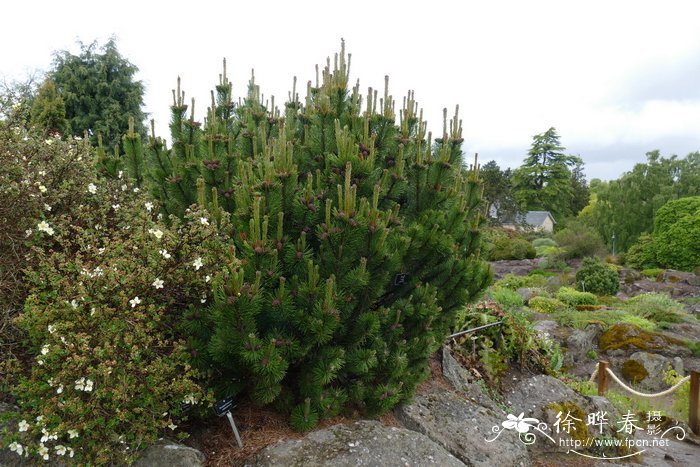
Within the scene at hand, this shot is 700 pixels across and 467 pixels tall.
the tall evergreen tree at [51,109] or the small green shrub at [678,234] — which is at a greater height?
the tall evergreen tree at [51,109]

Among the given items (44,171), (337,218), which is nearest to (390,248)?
(337,218)

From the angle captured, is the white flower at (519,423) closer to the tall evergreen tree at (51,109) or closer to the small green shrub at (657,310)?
the small green shrub at (657,310)

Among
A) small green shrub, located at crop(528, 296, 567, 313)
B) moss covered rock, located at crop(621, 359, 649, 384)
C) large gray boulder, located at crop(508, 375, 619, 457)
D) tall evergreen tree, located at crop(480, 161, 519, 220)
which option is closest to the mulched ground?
large gray boulder, located at crop(508, 375, 619, 457)

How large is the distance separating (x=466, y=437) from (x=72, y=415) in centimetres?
353

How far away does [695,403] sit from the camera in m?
8.28

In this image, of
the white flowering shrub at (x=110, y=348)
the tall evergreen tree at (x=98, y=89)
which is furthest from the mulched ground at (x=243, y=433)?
the tall evergreen tree at (x=98, y=89)

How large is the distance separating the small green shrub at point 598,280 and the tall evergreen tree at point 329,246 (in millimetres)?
15919

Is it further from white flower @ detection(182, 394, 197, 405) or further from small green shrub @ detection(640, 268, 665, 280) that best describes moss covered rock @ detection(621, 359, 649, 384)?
small green shrub @ detection(640, 268, 665, 280)

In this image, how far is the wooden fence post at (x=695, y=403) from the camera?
8.26 metres

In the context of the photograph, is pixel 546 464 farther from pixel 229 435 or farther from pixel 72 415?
pixel 72 415

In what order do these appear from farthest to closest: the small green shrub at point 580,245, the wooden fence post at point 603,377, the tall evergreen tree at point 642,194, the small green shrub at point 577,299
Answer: the tall evergreen tree at point 642,194 → the small green shrub at point 580,245 → the small green shrub at point 577,299 → the wooden fence post at point 603,377

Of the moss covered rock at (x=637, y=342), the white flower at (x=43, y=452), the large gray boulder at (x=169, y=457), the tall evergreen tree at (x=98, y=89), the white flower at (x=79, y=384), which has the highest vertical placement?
the tall evergreen tree at (x=98, y=89)

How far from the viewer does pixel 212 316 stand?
3.68 meters

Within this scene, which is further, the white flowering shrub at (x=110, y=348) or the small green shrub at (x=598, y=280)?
the small green shrub at (x=598, y=280)
